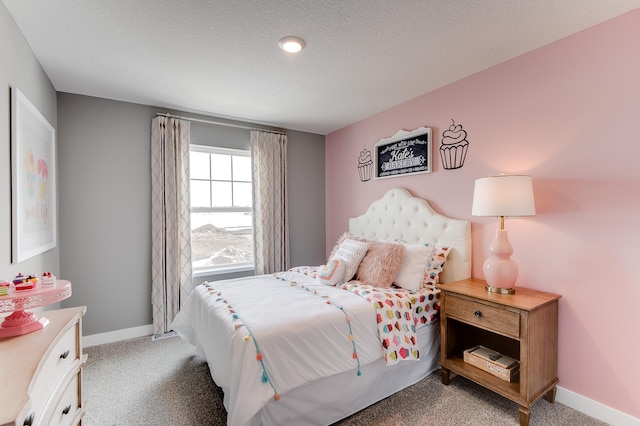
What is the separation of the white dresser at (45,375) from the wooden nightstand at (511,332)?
Answer: 220 centimetres

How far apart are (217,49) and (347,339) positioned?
84.4 inches

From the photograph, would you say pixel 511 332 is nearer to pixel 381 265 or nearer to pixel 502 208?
pixel 502 208

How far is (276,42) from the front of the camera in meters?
2.00

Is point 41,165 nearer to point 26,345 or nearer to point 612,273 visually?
point 26,345

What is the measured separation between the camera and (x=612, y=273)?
5.94 feet

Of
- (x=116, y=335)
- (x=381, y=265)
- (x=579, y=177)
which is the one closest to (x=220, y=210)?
(x=116, y=335)

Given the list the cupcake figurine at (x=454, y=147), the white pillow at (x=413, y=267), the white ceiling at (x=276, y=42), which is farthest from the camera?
the cupcake figurine at (x=454, y=147)

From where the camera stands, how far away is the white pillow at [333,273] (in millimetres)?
2553

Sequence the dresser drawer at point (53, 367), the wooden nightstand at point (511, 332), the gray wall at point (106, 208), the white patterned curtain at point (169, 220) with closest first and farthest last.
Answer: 1. the dresser drawer at point (53, 367)
2. the wooden nightstand at point (511, 332)
3. the gray wall at point (106, 208)
4. the white patterned curtain at point (169, 220)

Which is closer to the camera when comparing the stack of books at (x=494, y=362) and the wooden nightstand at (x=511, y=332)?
the wooden nightstand at (x=511, y=332)

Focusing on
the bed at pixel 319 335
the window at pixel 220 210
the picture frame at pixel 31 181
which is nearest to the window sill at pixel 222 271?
the window at pixel 220 210

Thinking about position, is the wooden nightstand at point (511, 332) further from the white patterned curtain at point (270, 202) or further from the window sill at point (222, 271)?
the window sill at point (222, 271)

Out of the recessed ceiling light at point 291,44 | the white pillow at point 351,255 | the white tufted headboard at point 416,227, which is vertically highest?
the recessed ceiling light at point 291,44

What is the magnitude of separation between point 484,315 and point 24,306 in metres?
2.41
